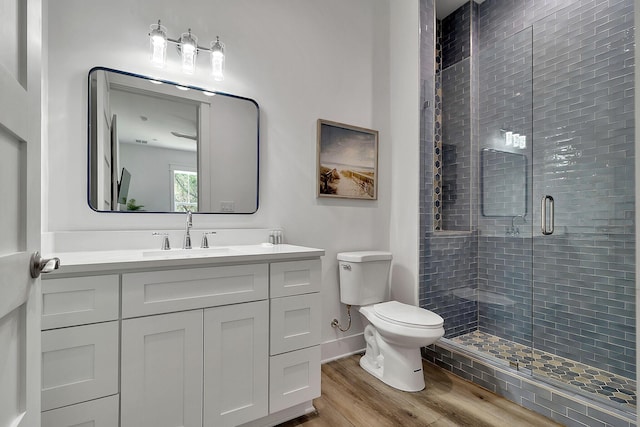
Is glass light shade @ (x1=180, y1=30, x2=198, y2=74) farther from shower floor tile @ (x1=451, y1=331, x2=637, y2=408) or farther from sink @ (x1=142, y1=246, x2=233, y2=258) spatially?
shower floor tile @ (x1=451, y1=331, x2=637, y2=408)

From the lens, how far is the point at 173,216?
5.87ft

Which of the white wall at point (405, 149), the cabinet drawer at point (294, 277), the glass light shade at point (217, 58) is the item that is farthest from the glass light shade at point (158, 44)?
the white wall at point (405, 149)

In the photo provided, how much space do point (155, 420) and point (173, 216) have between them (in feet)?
3.24

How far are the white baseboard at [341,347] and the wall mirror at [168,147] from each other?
3.79 ft

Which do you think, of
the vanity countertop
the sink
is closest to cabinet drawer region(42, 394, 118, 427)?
the vanity countertop

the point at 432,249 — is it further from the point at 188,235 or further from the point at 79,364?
the point at 79,364

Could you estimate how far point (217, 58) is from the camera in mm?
1851

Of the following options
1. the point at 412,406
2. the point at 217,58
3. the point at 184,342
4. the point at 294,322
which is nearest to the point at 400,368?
the point at 412,406

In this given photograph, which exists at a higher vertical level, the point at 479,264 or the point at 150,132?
the point at 150,132

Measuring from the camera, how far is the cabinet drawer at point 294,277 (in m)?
1.54

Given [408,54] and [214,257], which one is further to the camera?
[408,54]

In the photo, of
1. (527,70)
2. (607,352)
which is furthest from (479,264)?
(527,70)

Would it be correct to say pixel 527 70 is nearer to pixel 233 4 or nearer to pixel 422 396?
pixel 233 4

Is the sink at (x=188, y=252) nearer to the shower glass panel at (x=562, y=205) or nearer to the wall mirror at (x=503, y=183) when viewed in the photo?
the shower glass panel at (x=562, y=205)
